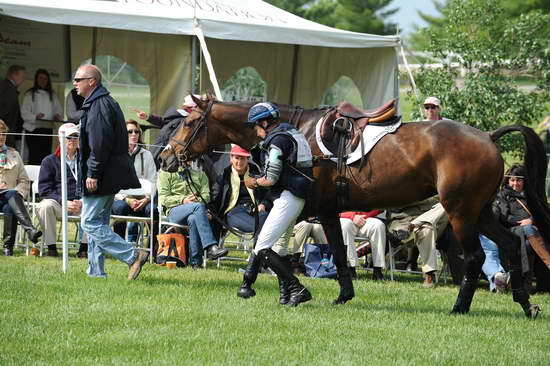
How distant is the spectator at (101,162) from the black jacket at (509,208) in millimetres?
4215

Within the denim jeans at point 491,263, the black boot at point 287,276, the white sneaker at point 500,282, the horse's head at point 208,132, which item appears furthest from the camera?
the denim jeans at point 491,263

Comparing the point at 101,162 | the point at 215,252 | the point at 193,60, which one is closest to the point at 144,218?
the point at 215,252

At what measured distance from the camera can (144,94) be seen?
18.9 m

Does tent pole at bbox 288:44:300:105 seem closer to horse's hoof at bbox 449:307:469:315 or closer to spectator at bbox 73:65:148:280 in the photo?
spectator at bbox 73:65:148:280

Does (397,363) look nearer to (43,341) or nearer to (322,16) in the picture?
(43,341)

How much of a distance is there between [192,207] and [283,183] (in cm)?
321

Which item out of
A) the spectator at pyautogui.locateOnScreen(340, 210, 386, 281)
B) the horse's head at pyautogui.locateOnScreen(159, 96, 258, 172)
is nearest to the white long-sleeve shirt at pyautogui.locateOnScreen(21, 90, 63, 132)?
the spectator at pyautogui.locateOnScreen(340, 210, 386, 281)

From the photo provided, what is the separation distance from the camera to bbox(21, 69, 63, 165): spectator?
14992 mm

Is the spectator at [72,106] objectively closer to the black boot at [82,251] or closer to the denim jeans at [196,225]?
the black boot at [82,251]

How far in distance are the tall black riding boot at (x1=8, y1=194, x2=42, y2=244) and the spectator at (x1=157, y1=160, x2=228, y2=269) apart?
1544 mm

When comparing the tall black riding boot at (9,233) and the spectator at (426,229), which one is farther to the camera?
the tall black riding boot at (9,233)

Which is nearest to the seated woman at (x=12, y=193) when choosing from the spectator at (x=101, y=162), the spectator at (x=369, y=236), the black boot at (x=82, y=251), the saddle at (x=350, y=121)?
the black boot at (x=82, y=251)

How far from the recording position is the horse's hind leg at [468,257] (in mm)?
7859

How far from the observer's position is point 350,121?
26.6 feet
